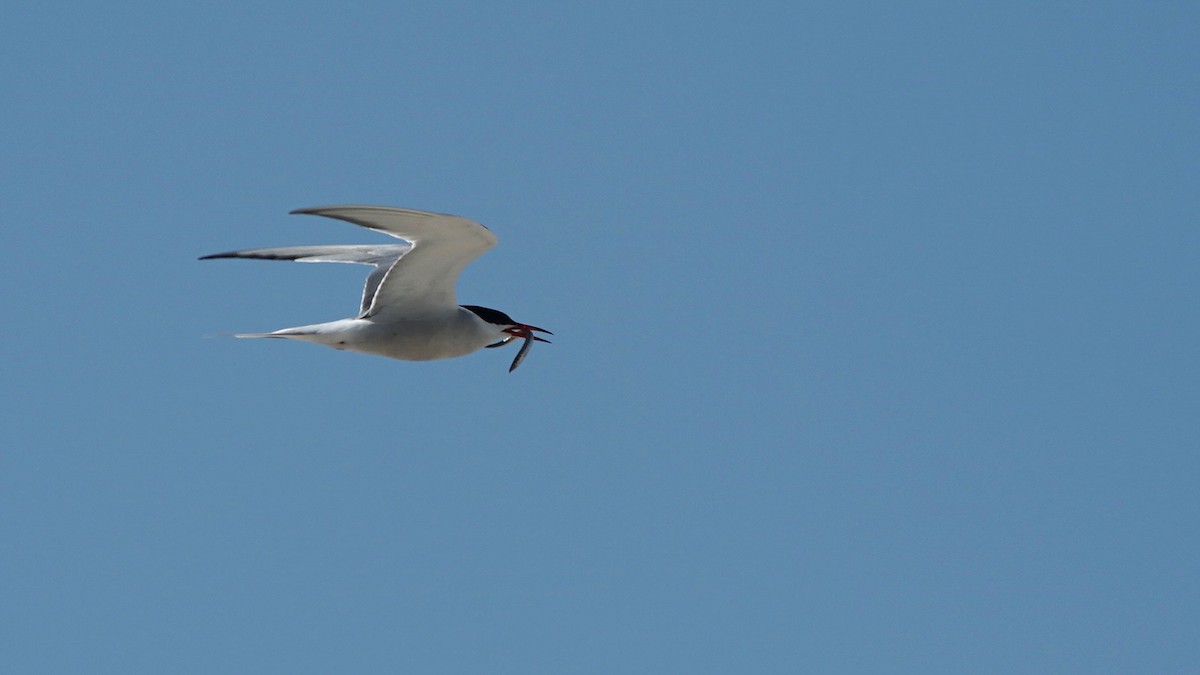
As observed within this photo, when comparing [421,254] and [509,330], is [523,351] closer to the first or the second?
[509,330]

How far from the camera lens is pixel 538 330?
12.8 metres

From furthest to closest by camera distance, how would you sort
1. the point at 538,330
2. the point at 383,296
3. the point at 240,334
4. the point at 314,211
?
the point at 538,330
the point at 383,296
the point at 240,334
the point at 314,211

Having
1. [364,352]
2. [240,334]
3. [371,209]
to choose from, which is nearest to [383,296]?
[364,352]

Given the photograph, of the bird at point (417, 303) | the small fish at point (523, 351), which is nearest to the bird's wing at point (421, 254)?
the bird at point (417, 303)

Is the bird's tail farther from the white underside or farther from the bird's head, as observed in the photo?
the bird's head

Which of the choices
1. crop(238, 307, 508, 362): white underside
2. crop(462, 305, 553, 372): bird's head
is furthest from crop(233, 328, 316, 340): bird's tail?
crop(462, 305, 553, 372): bird's head

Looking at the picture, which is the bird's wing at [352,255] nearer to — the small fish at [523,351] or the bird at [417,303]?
the bird at [417,303]

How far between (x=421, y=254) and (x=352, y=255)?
6.70 ft

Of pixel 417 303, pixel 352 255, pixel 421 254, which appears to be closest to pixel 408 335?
pixel 417 303

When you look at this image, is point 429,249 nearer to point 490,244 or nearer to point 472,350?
point 490,244

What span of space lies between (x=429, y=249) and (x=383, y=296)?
83cm

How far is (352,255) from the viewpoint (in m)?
13.0

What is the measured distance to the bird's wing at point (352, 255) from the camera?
12250mm

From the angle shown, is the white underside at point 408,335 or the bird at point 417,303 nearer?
the bird at point 417,303
